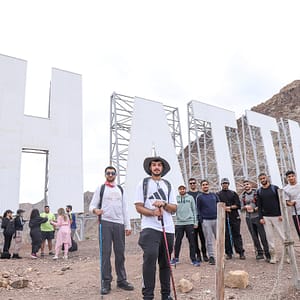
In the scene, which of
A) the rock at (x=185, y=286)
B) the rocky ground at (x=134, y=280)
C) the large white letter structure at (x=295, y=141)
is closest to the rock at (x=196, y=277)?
the rocky ground at (x=134, y=280)

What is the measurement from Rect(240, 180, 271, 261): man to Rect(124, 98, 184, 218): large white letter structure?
561 cm

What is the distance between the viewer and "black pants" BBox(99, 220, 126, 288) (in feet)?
12.7

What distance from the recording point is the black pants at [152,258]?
2957 millimetres

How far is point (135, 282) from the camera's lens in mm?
4512

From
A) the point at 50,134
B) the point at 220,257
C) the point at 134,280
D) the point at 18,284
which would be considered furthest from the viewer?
the point at 50,134

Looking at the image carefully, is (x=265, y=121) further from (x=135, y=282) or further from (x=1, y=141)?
(x=135, y=282)

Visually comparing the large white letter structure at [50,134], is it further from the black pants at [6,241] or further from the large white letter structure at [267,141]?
the large white letter structure at [267,141]

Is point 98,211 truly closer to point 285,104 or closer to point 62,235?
point 62,235

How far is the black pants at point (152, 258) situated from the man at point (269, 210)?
2.60m

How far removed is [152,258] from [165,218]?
1.27 feet

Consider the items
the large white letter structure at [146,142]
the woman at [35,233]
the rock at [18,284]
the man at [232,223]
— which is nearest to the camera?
the rock at [18,284]

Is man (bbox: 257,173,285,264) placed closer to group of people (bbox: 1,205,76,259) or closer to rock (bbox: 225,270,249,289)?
rock (bbox: 225,270,249,289)

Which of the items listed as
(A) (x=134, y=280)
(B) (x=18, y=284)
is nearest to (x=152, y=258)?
(A) (x=134, y=280)

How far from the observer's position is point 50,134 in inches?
414
